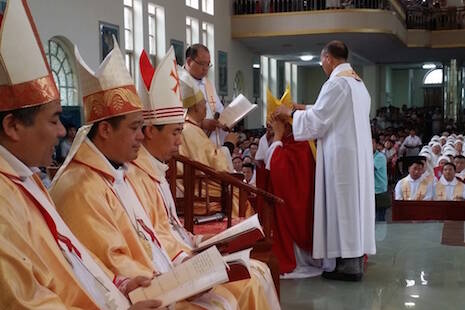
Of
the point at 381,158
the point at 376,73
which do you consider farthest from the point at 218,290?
the point at 376,73

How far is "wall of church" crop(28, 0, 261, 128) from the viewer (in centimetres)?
1047

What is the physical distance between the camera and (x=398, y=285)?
462 centimetres

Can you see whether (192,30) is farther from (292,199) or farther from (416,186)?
(292,199)

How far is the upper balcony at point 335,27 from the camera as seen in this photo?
680 inches

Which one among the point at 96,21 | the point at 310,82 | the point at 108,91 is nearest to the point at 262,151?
the point at 108,91

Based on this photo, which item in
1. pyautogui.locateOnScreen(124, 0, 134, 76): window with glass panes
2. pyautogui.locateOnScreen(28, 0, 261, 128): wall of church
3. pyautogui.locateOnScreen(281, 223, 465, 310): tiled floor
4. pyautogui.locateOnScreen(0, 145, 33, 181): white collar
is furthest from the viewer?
pyautogui.locateOnScreen(124, 0, 134, 76): window with glass panes

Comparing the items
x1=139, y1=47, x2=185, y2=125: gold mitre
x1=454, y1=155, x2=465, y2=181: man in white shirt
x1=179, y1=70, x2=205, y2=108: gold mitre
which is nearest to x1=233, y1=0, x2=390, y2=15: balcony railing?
x1=454, y1=155, x2=465, y2=181: man in white shirt

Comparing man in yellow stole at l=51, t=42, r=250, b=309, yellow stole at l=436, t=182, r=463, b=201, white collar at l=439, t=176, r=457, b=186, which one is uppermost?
man in yellow stole at l=51, t=42, r=250, b=309

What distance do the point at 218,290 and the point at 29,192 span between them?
1.11 metres

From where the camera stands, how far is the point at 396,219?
301 inches

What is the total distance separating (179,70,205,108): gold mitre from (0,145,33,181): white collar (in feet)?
8.22

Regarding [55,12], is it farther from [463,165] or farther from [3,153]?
[3,153]

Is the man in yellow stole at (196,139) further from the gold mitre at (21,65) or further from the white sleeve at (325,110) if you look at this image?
the gold mitre at (21,65)

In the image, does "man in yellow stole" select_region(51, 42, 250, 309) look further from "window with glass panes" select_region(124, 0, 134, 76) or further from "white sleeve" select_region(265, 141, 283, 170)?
"window with glass panes" select_region(124, 0, 134, 76)
